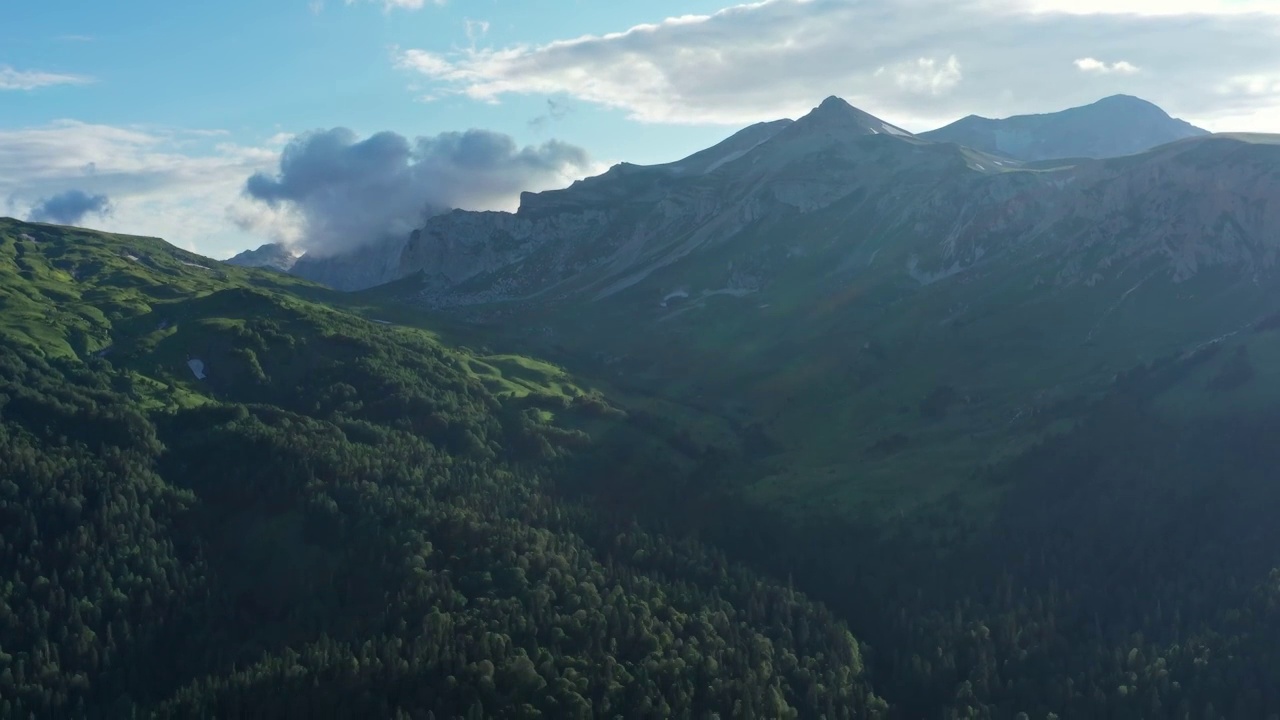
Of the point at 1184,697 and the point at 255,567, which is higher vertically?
the point at 255,567

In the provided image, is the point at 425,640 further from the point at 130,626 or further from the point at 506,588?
the point at 130,626

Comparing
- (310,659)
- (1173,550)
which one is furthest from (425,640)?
(1173,550)

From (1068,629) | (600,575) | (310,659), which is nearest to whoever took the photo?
(310,659)

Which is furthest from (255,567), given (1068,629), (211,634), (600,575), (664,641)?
(1068,629)

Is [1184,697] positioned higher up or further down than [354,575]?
further down

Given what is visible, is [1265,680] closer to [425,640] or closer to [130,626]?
[425,640]

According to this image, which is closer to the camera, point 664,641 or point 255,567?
point 664,641

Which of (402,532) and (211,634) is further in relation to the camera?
(402,532)

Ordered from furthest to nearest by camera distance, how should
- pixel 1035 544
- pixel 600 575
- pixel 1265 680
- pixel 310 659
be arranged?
pixel 1035 544
pixel 600 575
pixel 310 659
pixel 1265 680

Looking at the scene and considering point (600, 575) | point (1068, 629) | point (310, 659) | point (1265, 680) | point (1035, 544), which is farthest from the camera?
point (1035, 544)
